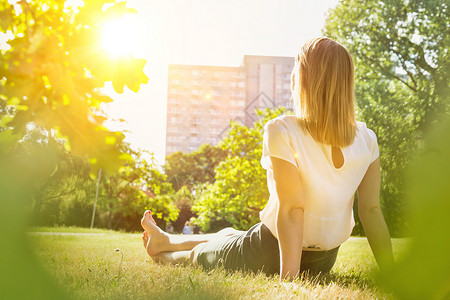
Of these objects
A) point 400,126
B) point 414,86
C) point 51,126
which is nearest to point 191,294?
point 51,126

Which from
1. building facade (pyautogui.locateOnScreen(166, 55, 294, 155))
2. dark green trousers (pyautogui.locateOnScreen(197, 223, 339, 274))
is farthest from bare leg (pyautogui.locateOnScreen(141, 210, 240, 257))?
building facade (pyautogui.locateOnScreen(166, 55, 294, 155))

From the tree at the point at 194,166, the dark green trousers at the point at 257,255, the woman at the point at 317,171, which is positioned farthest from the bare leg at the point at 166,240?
the tree at the point at 194,166

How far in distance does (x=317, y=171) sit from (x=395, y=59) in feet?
43.4

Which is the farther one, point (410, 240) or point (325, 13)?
point (325, 13)

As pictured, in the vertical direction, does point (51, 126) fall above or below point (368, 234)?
above

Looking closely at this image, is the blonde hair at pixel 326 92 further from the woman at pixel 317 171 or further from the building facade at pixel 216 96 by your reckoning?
the building facade at pixel 216 96

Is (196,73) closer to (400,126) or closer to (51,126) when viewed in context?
(400,126)

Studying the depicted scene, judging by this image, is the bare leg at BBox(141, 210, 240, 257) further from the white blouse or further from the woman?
the white blouse

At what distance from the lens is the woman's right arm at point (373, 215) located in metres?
2.16

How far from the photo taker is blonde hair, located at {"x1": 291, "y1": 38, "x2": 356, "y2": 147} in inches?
81.9

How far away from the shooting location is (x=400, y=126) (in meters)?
11.9

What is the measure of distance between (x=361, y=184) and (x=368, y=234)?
277mm

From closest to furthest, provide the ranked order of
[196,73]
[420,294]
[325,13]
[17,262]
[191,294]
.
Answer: [420,294] → [17,262] → [191,294] → [325,13] → [196,73]

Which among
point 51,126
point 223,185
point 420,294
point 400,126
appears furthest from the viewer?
point 223,185
